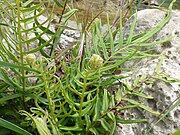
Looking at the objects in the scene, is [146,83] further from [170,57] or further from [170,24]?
[170,24]

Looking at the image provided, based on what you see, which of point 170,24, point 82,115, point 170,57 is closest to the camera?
point 82,115

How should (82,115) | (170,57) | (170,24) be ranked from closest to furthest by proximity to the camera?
(82,115) → (170,57) → (170,24)

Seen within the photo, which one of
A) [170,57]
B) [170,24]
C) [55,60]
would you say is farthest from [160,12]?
[55,60]

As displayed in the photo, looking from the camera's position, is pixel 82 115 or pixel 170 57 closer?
pixel 82 115

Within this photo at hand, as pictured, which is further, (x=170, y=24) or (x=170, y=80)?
(x=170, y=24)

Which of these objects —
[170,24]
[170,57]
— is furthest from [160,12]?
[170,57]

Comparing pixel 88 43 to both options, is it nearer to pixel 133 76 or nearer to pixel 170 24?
pixel 133 76

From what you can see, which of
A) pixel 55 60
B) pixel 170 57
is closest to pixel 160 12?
pixel 170 57
